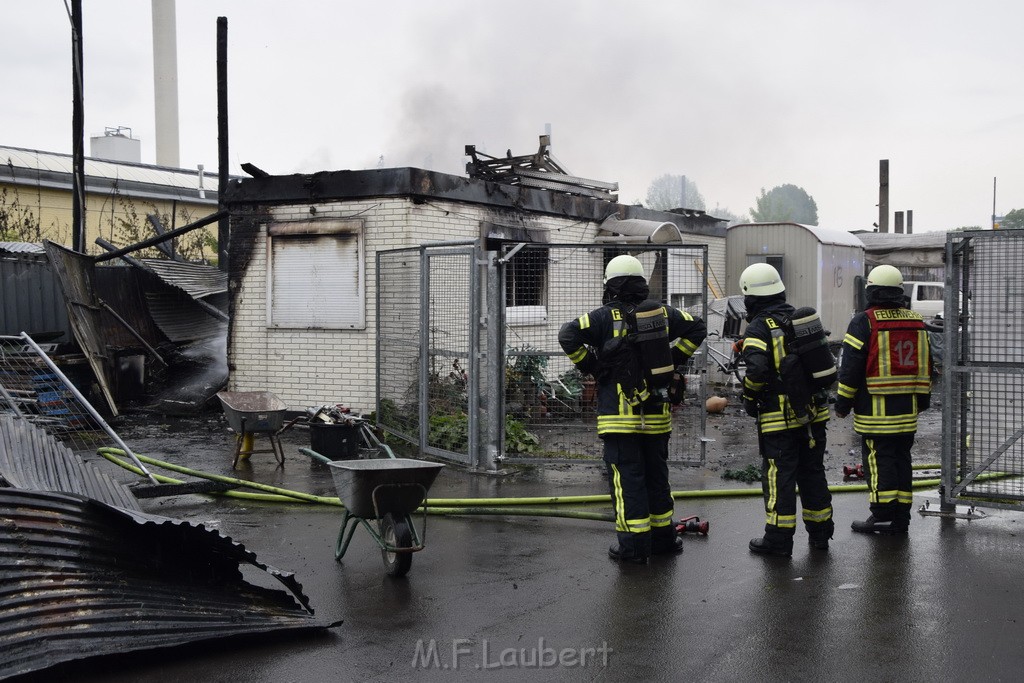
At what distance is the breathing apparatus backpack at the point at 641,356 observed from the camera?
6352mm

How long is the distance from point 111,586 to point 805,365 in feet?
14.7

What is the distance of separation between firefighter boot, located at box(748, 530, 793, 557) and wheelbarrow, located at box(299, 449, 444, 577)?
2397mm

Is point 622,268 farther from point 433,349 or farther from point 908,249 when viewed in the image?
point 908,249

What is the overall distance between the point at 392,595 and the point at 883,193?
125 ft

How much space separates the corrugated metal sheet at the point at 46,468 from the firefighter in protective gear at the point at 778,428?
170 inches

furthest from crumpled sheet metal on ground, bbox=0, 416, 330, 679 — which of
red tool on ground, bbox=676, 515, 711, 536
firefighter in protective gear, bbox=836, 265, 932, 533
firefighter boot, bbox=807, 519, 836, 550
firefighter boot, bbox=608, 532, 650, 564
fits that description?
firefighter in protective gear, bbox=836, 265, 932, 533

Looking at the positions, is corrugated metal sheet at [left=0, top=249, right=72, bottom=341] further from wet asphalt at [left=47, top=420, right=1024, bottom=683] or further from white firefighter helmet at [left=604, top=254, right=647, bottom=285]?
white firefighter helmet at [left=604, top=254, right=647, bottom=285]

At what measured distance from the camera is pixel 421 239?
1234 centimetres

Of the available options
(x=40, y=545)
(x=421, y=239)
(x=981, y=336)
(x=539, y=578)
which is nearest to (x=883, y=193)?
(x=421, y=239)

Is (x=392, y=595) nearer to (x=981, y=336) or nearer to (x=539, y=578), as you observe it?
(x=539, y=578)

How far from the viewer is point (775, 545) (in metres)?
6.58

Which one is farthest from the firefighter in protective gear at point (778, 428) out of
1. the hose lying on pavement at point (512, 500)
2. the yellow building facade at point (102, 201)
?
the yellow building facade at point (102, 201)

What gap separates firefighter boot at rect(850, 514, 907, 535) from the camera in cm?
718

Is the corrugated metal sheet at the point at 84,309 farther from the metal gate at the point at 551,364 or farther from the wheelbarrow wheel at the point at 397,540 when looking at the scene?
the wheelbarrow wheel at the point at 397,540
